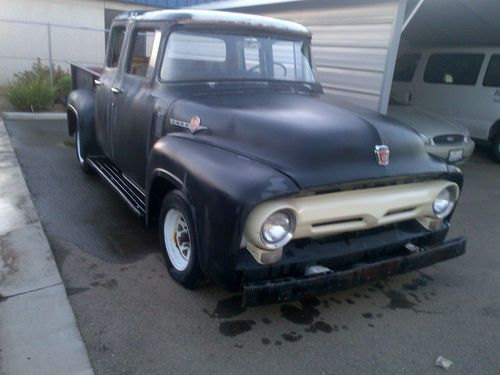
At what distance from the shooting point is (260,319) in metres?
3.15

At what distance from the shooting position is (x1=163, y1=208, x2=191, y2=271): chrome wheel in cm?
334

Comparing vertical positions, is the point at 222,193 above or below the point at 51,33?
below

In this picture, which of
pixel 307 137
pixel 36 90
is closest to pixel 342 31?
pixel 307 137

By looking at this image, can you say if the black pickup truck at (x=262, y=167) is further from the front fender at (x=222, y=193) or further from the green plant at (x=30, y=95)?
the green plant at (x=30, y=95)

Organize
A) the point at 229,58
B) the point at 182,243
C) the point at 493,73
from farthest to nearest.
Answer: the point at 493,73 < the point at 229,58 < the point at 182,243

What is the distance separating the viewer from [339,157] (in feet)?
9.50

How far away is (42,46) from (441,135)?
10.4 m

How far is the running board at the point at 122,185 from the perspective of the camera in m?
4.03

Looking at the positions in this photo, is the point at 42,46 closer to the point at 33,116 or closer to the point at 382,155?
the point at 33,116

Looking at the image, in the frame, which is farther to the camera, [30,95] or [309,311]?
[30,95]

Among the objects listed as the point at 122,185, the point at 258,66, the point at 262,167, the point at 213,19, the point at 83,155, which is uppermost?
the point at 213,19

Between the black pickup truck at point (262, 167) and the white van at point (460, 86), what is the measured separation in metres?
5.54

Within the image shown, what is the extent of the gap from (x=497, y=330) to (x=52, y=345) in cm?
301

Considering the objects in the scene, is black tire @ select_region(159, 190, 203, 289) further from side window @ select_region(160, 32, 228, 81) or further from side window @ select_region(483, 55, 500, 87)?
side window @ select_region(483, 55, 500, 87)
